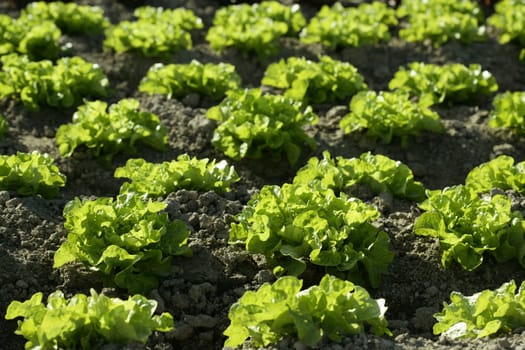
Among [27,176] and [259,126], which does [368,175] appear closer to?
[259,126]

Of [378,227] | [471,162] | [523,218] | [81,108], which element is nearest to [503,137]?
[471,162]

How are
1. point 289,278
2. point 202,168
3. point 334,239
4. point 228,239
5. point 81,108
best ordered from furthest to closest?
point 81,108 → point 202,168 → point 228,239 → point 334,239 → point 289,278

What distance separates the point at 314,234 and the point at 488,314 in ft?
3.65

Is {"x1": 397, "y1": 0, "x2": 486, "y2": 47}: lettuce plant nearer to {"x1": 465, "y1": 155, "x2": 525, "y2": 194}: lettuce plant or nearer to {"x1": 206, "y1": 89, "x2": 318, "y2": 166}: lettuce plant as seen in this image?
{"x1": 206, "y1": 89, "x2": 318, "y2": 166}: lettuce plant

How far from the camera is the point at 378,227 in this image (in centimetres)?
544

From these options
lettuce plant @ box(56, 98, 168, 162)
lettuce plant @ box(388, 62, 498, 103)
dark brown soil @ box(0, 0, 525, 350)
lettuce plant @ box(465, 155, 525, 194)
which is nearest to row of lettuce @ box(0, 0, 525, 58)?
dark brown soil @ box(0, 0, 525, 350)

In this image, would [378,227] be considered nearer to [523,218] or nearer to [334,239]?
[334,239]

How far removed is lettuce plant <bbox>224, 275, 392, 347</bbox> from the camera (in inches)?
162

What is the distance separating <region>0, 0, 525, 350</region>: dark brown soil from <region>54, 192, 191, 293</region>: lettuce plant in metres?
0.12

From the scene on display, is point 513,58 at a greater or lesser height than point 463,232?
lesser

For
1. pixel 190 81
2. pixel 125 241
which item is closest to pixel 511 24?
pixel 190 81

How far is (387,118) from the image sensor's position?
695cm

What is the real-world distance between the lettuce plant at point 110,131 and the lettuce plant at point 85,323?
2.55m

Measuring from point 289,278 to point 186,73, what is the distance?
3.74 metres
